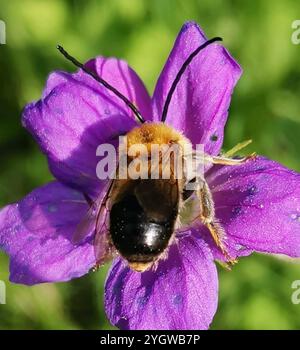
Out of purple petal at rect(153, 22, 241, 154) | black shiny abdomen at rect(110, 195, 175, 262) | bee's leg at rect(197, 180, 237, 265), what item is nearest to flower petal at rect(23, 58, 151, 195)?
purple petal at rect(153, 22, 241, 154)

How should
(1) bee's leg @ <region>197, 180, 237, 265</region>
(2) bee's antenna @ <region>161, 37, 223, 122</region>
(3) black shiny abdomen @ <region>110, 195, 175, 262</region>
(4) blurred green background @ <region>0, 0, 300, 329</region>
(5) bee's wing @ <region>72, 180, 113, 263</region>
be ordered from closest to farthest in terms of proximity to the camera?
(3) black shiny abdomen @ <region>110, 195, 175, 262</region>, (5) bee's wing @ <region>72, 180, 113, 263</region>, (1) bee's leg @ <region>197, 180, 237, 265</region>, (2) bee's antenna @ <region>161, 37, 223, 122</region>, (4) blurred green background @ <region>0, 0, 300, 329</region>

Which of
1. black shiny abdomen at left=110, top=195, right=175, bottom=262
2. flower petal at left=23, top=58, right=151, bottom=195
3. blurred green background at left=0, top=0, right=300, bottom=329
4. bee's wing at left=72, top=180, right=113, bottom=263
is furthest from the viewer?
blurred green background at left=0, top=0, right=300, bottom=329

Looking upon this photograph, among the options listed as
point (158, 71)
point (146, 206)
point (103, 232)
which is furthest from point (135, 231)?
point (158, 71)

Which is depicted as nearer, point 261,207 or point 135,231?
point 135,231

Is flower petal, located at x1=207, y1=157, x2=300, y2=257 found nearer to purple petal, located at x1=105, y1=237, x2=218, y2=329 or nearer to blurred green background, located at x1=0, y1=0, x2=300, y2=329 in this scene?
purple petal, located at x1=105, y1=237, x2=218, y2=329

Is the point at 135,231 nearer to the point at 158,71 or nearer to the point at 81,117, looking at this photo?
the point at 81,117

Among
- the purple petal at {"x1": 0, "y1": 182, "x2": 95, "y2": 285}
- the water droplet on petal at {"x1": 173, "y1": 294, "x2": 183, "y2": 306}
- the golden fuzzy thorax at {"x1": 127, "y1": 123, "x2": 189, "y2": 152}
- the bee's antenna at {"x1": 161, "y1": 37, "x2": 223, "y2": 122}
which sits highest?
the bee's antenna at {"x1": 161, "y1": 37, "x2": 223, "y2": 122}

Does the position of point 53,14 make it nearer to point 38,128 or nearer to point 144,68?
point 144,68
